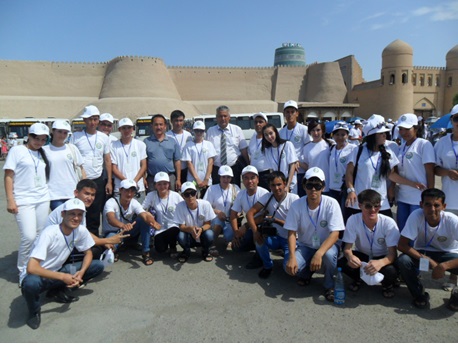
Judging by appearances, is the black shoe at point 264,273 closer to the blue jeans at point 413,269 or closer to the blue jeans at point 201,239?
the blue jeans at point 201,239

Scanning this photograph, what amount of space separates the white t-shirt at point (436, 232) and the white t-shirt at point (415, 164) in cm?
58

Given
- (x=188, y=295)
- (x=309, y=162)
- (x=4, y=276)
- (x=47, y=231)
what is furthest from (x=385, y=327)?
(x=4, y=276)

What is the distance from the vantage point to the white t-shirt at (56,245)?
9.04 feet

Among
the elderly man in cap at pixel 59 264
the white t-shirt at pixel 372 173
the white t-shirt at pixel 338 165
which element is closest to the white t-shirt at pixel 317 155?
the white t-shirt at pixel 338 165

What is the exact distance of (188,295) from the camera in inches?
121

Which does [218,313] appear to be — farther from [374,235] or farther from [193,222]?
[374,235]

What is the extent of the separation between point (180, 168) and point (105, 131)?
3.76 feet

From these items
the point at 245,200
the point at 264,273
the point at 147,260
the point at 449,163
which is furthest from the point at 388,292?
the point at 147,260

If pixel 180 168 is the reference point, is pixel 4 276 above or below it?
below

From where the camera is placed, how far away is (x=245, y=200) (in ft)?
12.7

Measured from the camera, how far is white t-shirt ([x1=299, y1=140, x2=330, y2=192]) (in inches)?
169

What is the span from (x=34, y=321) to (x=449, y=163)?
389cm

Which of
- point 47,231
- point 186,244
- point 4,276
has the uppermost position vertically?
point 47,231

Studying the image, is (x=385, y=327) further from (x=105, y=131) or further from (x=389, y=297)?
(x=105, y=131)
